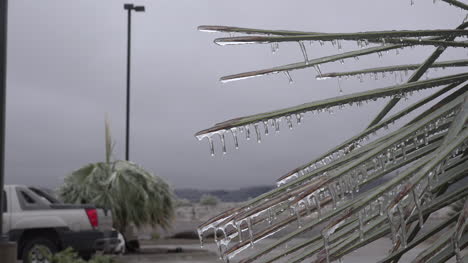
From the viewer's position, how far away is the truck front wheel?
1231 centimetres

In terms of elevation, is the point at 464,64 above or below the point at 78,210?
above

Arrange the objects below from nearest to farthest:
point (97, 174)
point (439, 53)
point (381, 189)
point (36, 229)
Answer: point (381, 189), point (439, 53), point (36, 229), point (97, 174)

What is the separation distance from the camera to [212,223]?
4.24 feet

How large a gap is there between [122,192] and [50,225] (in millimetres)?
3961

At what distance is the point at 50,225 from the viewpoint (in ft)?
41.7

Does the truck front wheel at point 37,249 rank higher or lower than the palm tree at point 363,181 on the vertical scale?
lower

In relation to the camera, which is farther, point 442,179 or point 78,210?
point 78,210

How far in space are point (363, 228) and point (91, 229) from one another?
40.0 ft

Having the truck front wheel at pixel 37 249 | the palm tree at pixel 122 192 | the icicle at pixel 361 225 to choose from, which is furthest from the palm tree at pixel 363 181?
the palm tree at pixel 122 192

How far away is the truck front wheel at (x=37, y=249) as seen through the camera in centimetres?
1231

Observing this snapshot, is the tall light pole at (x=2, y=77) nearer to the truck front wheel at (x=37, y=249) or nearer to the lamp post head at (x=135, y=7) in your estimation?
the truck front wheel at (x=37, y=249)

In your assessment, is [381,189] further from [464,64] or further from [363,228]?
[464,64]

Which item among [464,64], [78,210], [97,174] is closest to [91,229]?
[78,210]

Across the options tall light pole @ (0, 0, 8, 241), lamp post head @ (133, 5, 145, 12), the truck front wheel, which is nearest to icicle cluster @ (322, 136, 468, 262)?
tall light pole @ (0, 0, 8, 241)
